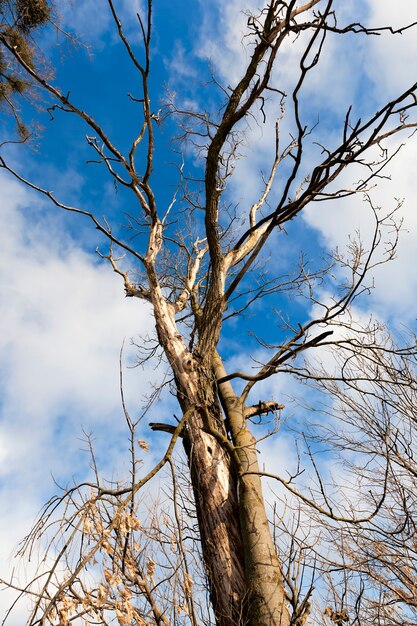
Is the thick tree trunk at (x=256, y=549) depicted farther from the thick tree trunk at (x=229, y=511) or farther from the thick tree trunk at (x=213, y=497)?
the thick tree trunk at (x=213, y=497)

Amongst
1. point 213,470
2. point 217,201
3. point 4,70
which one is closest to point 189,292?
point 217,201

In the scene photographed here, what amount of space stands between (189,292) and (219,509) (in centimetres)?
378

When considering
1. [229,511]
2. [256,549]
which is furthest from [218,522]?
[256,549]

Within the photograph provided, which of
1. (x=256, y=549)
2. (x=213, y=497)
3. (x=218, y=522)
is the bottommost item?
(x=256, y=549)

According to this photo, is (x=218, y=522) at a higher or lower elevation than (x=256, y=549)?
higher

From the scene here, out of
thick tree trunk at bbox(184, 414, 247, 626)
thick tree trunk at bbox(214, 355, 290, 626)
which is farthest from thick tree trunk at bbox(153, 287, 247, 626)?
thick tree trunk at bbox(214, 355, 290, 626)

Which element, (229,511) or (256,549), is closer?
(256,549)

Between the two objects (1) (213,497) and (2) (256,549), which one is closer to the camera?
→ (2) (256,549)

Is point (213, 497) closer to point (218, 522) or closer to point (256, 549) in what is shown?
point (218, 522)

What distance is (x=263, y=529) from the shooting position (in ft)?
10.2

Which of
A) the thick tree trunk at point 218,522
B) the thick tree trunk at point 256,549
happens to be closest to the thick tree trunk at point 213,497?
the thick tree trunk at point 218,522

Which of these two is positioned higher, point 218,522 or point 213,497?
point 213,497

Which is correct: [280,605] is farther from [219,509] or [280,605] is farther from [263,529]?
[219,509]

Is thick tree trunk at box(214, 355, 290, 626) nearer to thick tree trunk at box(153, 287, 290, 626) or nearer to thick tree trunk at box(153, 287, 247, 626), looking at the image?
thick tree trunk at box(153, 287, 290, 626)
